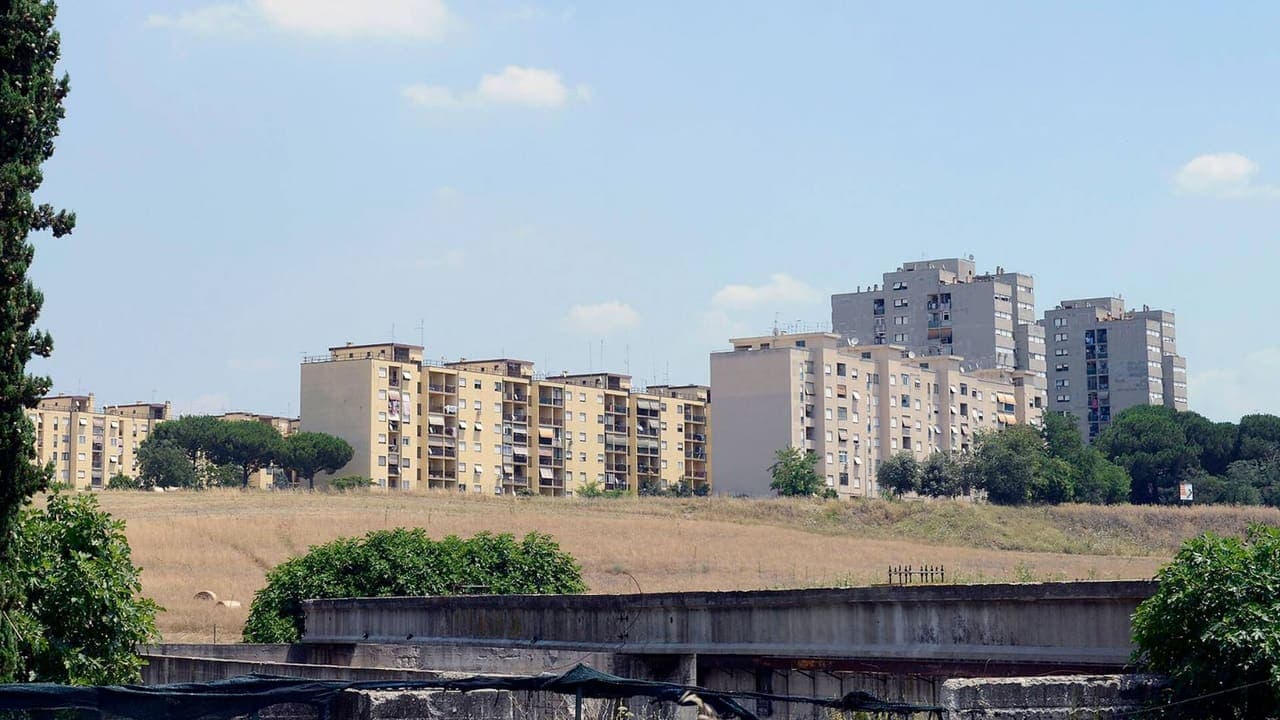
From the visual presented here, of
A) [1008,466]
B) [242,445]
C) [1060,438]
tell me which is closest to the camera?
[1008,466]

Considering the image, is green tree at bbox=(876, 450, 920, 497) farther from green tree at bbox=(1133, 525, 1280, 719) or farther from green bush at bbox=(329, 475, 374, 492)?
green tree at bbox=(1133, 525, 1280, 719)

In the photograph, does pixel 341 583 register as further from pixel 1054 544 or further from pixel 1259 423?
A: pixel 1259 423

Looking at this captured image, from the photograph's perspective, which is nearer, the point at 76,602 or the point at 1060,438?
the point at 76,602

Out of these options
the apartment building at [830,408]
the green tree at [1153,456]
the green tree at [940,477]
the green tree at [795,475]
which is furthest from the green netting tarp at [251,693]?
the green tree at [1153,456]

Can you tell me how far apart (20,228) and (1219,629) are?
48.0 feet

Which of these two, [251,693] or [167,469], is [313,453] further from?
[251,693]

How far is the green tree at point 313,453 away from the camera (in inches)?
5453

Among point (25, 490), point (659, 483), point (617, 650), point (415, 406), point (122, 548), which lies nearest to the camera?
point (25, 490)

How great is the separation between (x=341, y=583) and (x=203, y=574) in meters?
26.8

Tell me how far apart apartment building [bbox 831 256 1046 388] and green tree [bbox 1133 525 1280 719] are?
538 ft

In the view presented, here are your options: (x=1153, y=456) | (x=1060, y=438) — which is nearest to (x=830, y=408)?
(x=1060, y=438)

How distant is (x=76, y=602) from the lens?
61.2 ft

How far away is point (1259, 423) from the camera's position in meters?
152

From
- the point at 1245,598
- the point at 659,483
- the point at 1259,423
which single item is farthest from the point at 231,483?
the point at 1245,598
